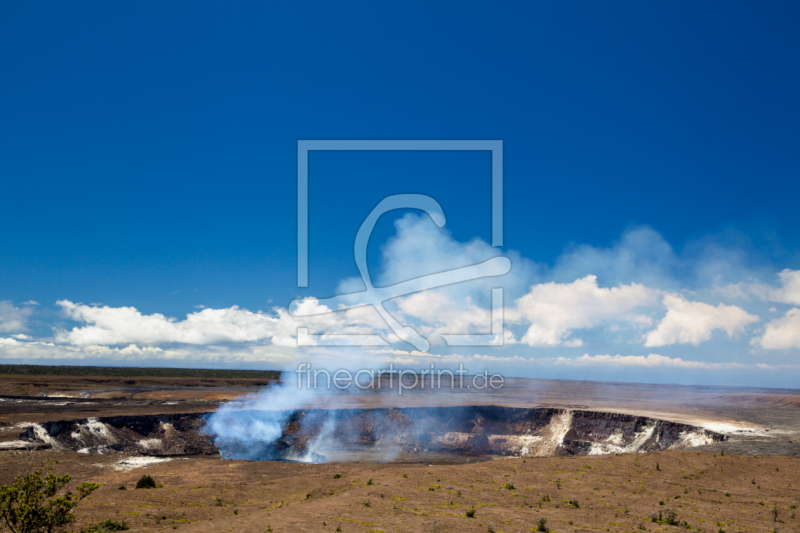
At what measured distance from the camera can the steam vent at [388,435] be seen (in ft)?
172

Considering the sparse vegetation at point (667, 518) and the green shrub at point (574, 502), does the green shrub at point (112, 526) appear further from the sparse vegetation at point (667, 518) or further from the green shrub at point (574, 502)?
the sparse vegetation at point (667, 518)

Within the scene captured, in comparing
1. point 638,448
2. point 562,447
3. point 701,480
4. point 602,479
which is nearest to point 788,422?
point 638,448

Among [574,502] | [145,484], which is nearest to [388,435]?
[145,484]

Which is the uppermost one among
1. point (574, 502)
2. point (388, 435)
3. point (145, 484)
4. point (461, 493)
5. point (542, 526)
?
point (542, 526)

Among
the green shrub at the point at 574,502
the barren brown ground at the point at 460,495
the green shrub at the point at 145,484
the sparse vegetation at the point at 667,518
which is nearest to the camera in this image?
the sparse vegetation at the point at 667,518

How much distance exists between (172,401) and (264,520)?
72.4 m

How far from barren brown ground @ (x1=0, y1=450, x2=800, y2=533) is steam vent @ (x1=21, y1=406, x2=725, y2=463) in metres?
11.6

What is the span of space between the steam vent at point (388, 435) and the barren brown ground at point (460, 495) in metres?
11.6

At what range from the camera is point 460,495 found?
91.4ft

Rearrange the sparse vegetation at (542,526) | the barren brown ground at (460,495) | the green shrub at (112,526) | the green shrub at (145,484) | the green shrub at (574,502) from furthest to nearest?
the green shrub at (145,484) → the green shrub at (574,502) → the barren brown ground at (460,495) → the green shrub at (112,526) → the sparse vegetation at (542,526)

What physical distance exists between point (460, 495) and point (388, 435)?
44390mm

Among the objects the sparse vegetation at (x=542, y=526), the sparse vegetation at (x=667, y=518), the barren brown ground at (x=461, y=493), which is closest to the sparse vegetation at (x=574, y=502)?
the barren brown ground at (x=461, y=493)

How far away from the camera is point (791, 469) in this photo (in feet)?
110

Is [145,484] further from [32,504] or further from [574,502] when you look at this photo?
[574,502]
